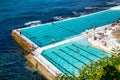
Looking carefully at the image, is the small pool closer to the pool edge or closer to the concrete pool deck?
the concrete pool deck

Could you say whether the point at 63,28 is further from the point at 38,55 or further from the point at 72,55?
the point at 72,55

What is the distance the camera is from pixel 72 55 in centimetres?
2759

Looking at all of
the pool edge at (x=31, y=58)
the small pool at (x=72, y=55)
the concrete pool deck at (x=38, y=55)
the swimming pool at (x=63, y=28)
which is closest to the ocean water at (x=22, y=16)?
the pool edge at (x=31, y=58)

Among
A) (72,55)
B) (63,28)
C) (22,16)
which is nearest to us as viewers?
(72,55)

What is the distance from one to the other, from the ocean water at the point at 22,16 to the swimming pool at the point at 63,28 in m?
2.74

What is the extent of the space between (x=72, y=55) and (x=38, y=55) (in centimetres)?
376

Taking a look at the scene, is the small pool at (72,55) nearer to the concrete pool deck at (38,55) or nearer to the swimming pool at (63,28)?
the concrete pool deck at (38,55)

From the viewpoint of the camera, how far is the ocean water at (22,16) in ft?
86.9

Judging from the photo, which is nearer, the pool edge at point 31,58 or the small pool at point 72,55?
the pool edge at point 31,58

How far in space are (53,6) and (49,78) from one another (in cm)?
2845

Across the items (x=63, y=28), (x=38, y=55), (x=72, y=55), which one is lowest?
(x=38, y=55)

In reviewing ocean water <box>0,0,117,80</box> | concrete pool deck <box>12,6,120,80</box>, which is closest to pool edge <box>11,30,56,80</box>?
concrete pool deck <box>12,6,120,80</box>

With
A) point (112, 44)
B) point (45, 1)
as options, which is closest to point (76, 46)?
point (112, 44)

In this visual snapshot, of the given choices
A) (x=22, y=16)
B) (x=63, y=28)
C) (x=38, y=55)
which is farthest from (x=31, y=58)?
(x=22, y=16)
